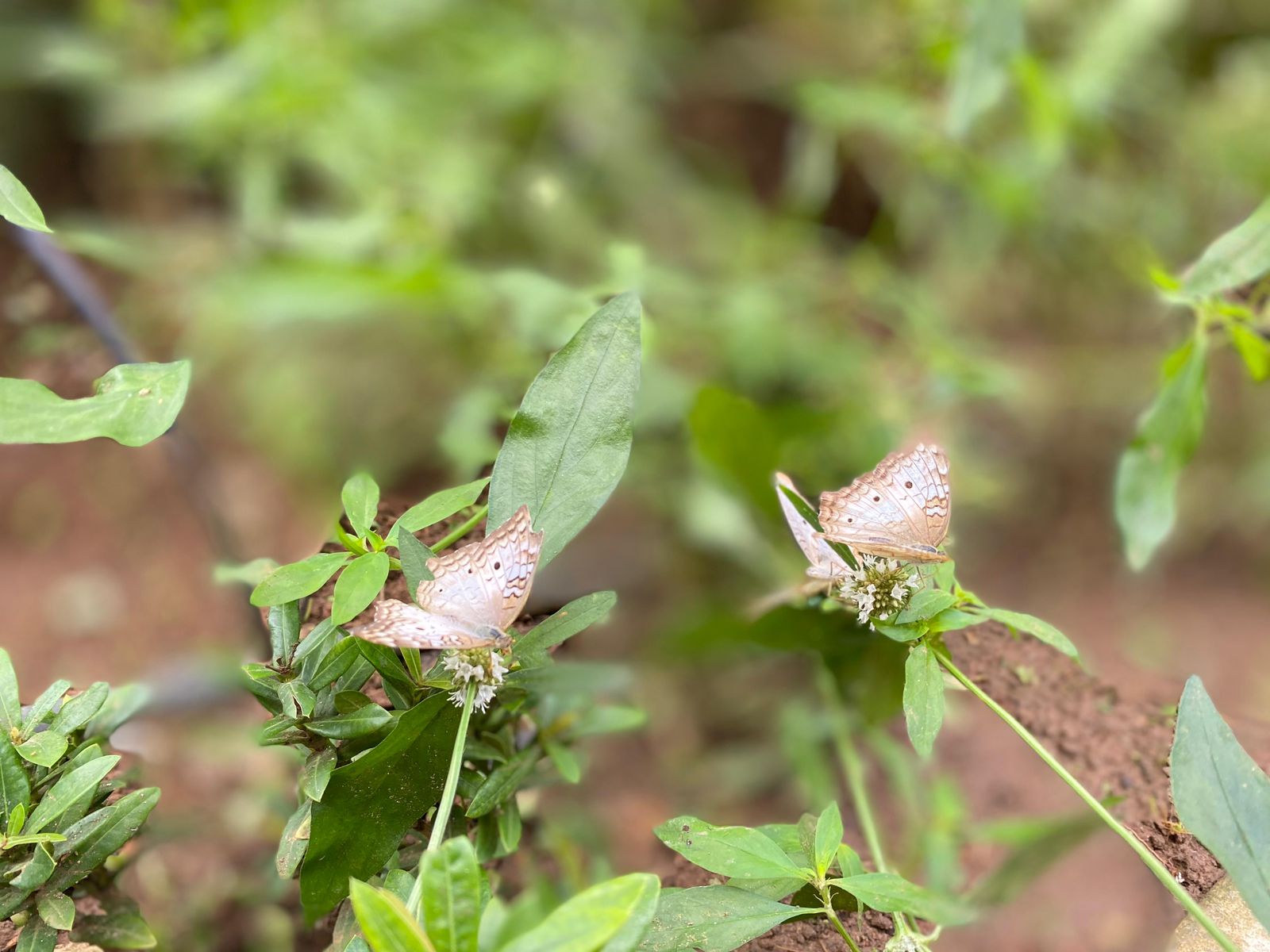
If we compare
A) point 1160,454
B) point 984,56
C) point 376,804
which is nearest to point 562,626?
point 376,804

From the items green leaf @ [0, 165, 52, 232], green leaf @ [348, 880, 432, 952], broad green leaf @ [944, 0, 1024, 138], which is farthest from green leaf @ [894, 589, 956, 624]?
broad green leaf @ [944, 0, 1024, 138]

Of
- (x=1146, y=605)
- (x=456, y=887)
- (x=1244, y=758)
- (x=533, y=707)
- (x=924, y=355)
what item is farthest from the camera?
(x=1146, y=605)

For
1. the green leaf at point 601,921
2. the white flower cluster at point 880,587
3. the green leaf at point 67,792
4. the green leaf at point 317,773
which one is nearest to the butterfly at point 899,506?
the white flower cluster at point 880,587

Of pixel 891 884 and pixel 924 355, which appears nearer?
pixel 891 884

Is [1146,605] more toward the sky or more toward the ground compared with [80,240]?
more toward the ground

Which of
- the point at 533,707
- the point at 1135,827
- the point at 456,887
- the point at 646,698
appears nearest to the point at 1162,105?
the point at 646,698

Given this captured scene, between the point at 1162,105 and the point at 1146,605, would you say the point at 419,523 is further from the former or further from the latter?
the point at 1162,105
